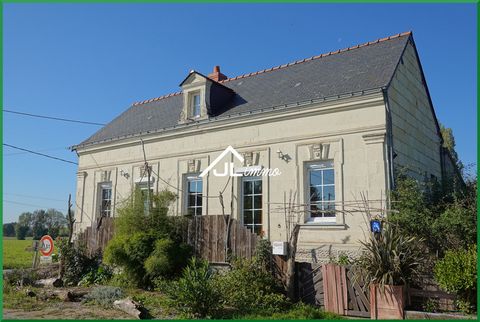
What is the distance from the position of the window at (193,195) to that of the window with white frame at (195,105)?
2402 millimetres

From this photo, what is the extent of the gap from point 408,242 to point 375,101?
4172 millimetres

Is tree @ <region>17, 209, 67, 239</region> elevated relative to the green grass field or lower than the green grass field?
elevated

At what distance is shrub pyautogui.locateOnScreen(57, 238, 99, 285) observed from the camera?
14031 mm

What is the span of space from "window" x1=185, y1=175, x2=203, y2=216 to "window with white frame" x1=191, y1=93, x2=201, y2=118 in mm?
2402

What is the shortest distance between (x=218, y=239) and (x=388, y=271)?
5333mm

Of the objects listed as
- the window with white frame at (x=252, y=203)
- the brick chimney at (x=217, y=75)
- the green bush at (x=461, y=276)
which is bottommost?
the green bush at (x=461, y=276)

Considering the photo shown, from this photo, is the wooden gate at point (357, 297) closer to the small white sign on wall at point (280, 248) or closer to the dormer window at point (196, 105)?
the small white sign on wall at point (280, 248)

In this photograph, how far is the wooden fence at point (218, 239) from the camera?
38.8ft

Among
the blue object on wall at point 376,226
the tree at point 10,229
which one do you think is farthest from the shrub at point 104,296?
the tree at point 10,229

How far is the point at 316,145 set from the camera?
12438mm

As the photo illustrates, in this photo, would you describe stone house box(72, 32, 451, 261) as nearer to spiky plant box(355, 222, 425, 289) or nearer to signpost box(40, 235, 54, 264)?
spiky plant box(355, 222, 425, 289)

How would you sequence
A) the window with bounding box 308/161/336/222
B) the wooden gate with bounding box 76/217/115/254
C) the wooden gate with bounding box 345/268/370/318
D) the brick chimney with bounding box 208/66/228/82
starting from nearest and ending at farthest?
the wooden gate with bounding box 345/268/370/318 → the window with bounding box 308/161/336/222 → the wooden gate with bounding box 76/217/115/254 → the brick chimney with bounding box 208/66/228/82

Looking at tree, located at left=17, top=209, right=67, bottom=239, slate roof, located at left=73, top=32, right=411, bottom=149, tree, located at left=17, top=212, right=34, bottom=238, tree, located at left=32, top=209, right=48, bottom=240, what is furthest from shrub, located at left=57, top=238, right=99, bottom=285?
tree, located at left=17, top=212, right=34, bottom=238

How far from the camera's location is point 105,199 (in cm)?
1833
